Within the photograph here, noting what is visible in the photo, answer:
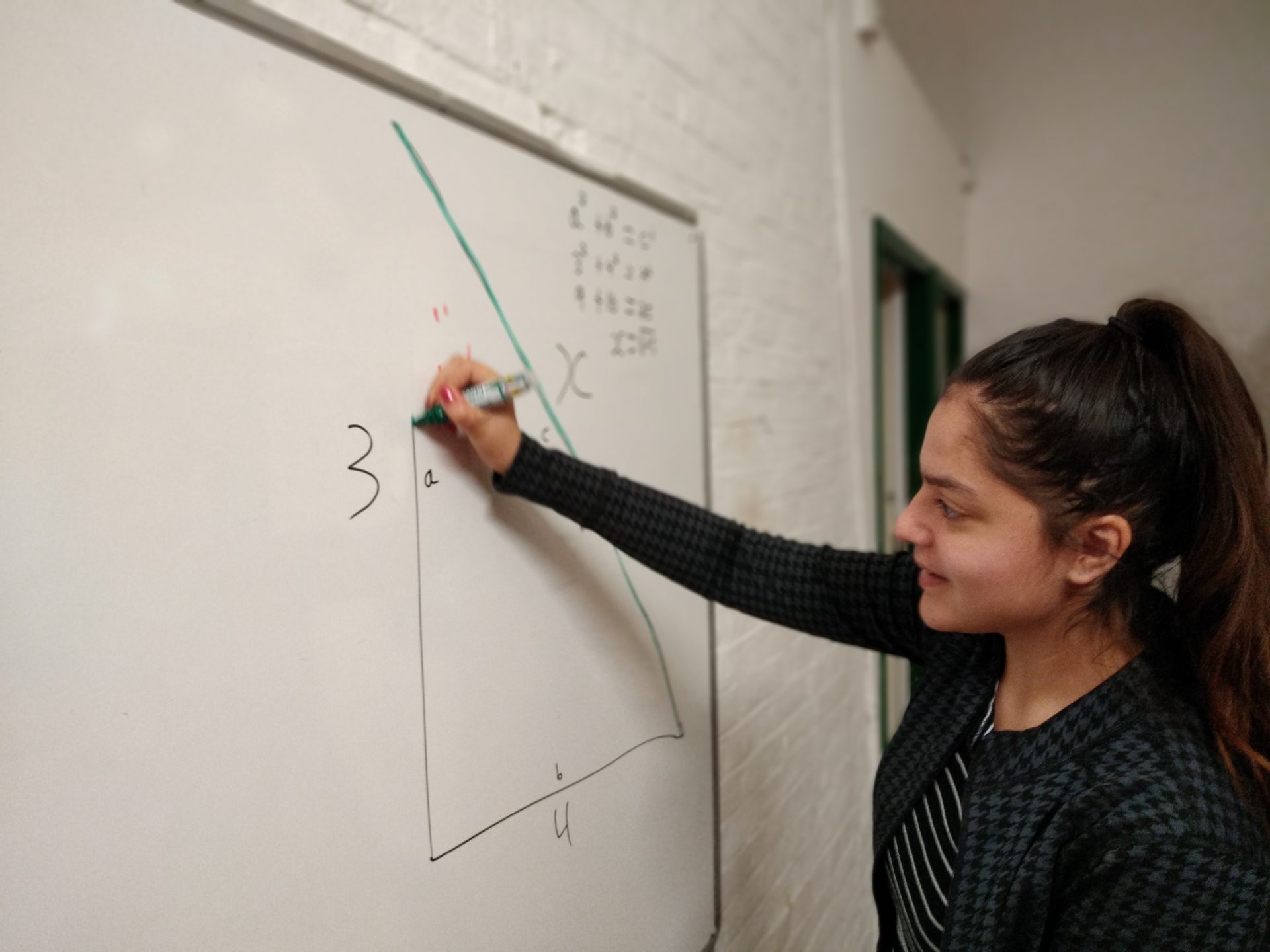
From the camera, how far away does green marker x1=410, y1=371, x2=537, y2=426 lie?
0.79 meters

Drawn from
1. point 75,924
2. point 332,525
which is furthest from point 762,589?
point 75,924

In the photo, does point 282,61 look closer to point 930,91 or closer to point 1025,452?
point 1025,452

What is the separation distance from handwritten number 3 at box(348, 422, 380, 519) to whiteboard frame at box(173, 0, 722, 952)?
1.10 ft

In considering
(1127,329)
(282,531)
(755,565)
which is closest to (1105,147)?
(1127,329)

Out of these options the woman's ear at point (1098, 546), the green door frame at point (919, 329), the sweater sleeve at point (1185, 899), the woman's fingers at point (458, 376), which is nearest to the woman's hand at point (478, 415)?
the woman's fingers at point (458, 376)

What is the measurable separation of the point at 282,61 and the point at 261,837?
664 mm

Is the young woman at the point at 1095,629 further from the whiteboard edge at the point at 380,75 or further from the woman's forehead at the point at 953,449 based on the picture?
the whiteboard edge at the point at 380,75

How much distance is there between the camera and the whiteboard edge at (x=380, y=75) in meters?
0.64

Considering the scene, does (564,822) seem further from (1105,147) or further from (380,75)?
(1105,147)

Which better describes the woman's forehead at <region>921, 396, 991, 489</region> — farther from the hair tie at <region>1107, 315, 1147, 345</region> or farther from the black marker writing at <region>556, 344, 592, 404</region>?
the black marker writing at <region>556, 344, 592, 404</region>

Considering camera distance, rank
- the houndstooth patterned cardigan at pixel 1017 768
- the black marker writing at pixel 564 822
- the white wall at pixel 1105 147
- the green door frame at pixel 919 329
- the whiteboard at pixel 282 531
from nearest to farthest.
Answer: the whiteboard at pixel 282 531 → the houndstooth patterned cardigan at pixel 1017 768 → the black marker writing at pixel 564 822 → the green door frame at pixel 919 329 → the white wall at pixel 1105 147

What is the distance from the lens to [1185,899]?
63cm

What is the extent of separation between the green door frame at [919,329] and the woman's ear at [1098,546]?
159 cm

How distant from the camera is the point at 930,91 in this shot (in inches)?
138
